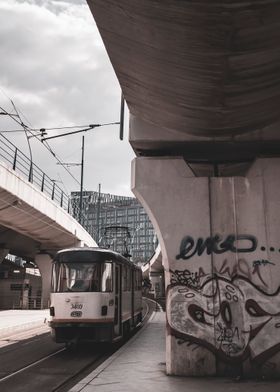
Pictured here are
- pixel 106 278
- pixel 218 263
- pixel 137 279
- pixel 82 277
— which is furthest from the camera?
pixel 137 279

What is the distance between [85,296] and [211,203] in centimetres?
604

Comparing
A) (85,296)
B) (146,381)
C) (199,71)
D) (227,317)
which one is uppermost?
(199,71)

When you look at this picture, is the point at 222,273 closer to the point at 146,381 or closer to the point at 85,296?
the point at 146,381

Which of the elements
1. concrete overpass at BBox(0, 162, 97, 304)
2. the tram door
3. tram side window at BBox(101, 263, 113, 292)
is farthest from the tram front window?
concrete overpass at BBox(0, 162, 97, 304)

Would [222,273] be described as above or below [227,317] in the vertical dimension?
above

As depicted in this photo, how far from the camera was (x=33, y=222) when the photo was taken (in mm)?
27469

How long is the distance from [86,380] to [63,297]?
579cm

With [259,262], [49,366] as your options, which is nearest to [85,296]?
[49,366]

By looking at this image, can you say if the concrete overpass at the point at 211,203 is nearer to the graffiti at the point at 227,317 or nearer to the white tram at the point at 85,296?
the graffiti at the point at 227,317

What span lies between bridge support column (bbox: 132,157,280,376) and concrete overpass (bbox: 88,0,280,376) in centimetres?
2

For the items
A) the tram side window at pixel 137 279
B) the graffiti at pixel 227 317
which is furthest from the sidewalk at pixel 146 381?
the tram side window at pixel 137 279

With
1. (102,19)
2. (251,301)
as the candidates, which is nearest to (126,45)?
(102,19)

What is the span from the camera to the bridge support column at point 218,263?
8211 mm

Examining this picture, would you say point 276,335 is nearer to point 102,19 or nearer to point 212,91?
point 212,91
